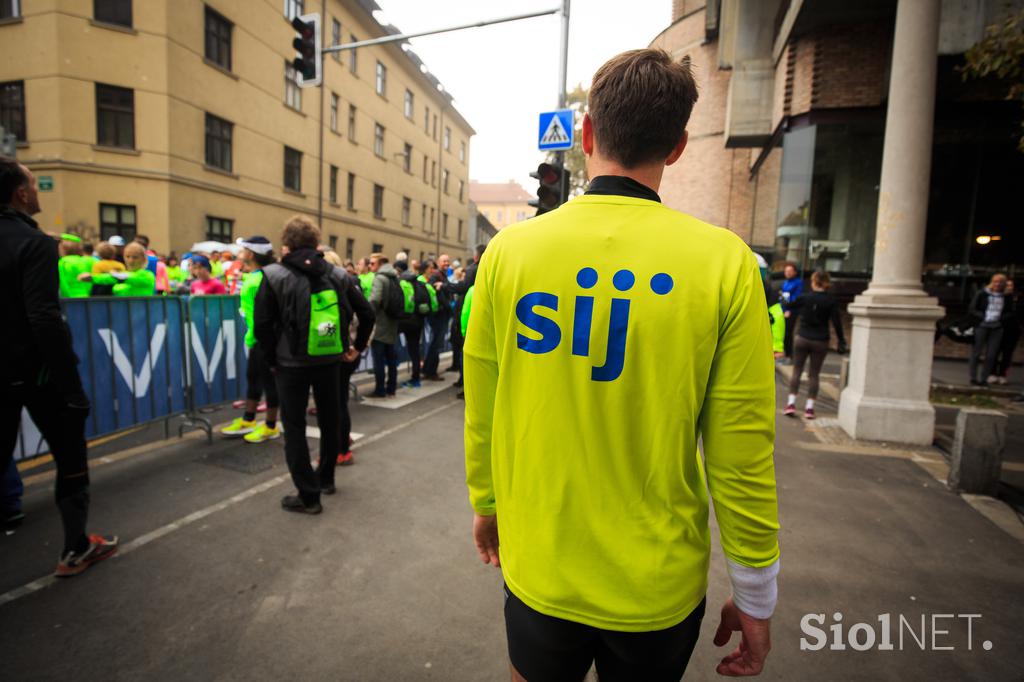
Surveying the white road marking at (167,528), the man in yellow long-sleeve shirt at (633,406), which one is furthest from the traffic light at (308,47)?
the man in yellow long-sleeve shirt at (633,406)

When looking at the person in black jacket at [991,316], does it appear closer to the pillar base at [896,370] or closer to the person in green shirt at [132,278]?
the pillar base at [896,370]

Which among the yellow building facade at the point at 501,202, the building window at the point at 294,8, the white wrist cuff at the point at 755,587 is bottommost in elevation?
→ the white wrist cuff at the point at 755,587

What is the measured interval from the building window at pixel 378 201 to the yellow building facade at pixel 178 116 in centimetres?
364

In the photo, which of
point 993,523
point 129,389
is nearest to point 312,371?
point 129,389

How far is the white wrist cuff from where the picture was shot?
122cm

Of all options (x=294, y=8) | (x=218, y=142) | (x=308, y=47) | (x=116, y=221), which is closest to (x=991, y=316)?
(x=308, y=47)

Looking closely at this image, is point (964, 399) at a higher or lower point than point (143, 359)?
lower

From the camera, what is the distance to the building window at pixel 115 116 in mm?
15562

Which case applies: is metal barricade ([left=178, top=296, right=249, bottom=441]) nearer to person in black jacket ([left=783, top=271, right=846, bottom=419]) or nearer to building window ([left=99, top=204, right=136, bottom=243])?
person in black jacket ([left=783, top=271, right=846, bottom=419])

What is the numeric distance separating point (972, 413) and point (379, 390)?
688 centimetres

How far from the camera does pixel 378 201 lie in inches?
1184

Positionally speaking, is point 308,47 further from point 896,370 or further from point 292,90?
point 292,90

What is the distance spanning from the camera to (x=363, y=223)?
27.8 meters

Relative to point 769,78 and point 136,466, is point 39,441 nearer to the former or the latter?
point 136,466
